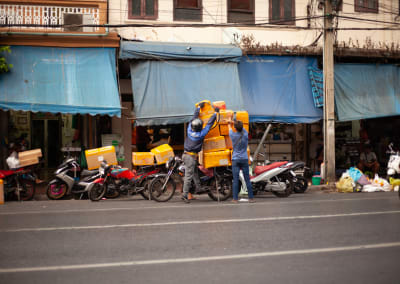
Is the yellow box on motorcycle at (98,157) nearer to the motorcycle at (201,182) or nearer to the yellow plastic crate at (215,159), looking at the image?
the motorcycle at (201,182)

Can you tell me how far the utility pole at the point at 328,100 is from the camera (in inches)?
572

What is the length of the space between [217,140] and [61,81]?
532 centimetres

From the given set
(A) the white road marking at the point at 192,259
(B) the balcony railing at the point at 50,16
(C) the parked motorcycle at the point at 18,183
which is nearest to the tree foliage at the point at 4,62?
(B) the balcony railing at the point at 50,16

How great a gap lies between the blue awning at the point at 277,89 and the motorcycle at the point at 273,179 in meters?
3.27

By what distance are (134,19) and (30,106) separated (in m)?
4.96

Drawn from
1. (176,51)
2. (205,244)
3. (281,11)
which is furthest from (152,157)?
(281,11)

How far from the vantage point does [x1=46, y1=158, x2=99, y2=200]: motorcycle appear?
1221 centimetres

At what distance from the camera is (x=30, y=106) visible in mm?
12594

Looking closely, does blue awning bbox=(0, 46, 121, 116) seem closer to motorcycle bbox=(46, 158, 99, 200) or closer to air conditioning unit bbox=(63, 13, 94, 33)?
air conditioning unit bbox=(63, 13, 94, 33)

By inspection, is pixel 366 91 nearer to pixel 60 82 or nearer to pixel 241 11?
pixel 241 11

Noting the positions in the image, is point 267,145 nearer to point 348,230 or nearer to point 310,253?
point 348,230

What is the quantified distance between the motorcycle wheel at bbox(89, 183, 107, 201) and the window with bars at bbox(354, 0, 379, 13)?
12142 mm

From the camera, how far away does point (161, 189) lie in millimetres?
11148

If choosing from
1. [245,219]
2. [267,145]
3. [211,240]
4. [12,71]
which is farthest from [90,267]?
[267,145]
